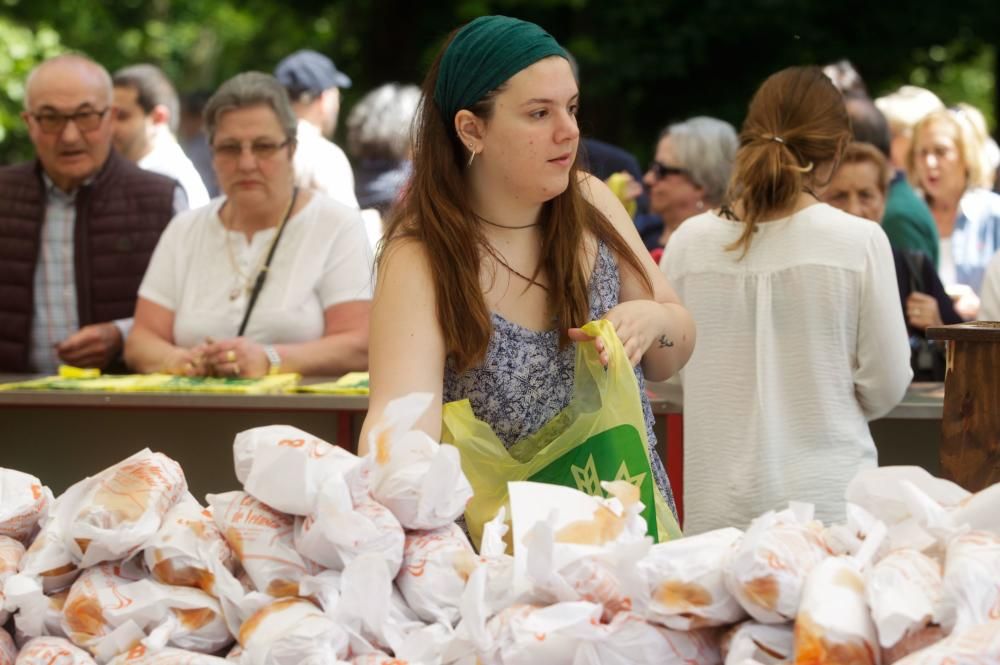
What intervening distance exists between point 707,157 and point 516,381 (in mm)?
3275

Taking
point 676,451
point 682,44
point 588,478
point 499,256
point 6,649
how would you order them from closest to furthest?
point 6,649 < point 588,478 < point 499,256 < point 676,451 < point 682,44

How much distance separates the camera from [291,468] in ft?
6.18

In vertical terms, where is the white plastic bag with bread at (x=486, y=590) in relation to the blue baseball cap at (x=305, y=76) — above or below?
below

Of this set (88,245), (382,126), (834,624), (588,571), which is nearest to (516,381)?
(588,571)

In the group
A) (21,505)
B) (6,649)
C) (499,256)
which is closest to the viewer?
(6,649)

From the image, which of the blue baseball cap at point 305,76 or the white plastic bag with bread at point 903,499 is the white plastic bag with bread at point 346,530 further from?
the blue baseball cap at point 305,76

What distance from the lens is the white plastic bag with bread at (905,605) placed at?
5.34 feet

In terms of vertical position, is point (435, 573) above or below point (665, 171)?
below

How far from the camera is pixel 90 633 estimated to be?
1.92 meters

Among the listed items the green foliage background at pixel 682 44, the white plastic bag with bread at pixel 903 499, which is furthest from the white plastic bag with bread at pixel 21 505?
the green foliage background at pixel 682 44

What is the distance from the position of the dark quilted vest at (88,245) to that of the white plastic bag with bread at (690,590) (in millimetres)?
4139

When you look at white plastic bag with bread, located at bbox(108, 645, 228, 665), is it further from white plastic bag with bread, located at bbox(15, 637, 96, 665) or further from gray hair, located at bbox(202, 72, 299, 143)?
gray hair, located at bbox(202, 72, 299, 143)

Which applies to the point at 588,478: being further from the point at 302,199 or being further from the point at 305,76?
the point at 305,76

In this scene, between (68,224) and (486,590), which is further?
(68,224)
